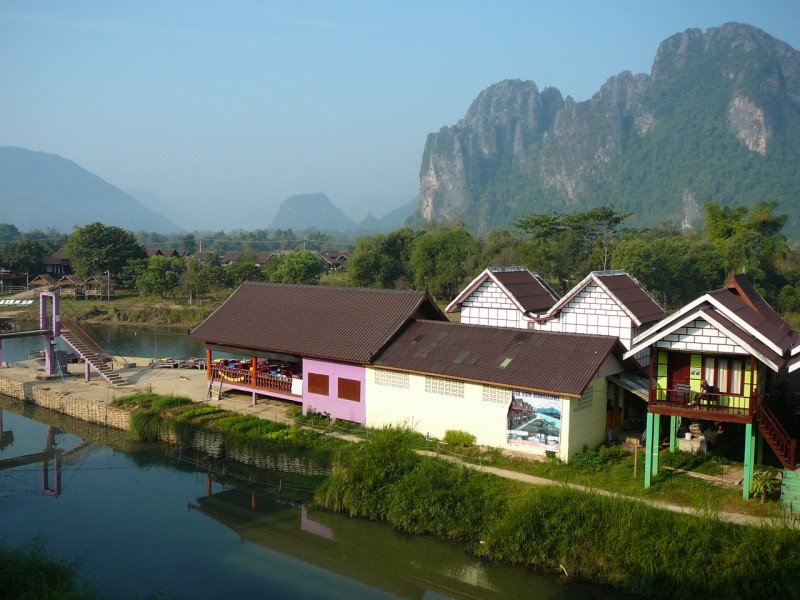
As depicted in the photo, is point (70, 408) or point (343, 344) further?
point (70, 408)

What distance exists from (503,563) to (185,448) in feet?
37.0

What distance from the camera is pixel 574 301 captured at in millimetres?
24328

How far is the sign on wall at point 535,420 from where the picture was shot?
1844 cm

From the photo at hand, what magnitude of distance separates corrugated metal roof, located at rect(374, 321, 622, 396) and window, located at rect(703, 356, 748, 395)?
8.44ft

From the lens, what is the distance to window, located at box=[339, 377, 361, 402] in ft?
72.9

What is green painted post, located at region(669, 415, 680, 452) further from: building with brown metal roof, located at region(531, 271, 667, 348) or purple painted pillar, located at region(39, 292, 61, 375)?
purple painted pillar, located at region(39, 292, 61, 375)

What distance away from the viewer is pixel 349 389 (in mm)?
22406

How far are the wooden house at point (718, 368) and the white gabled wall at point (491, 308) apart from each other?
9098 millimetres

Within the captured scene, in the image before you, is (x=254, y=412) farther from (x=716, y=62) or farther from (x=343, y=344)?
(x=716, y=62)

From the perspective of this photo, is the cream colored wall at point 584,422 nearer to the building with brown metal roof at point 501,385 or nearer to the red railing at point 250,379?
the building with brown metal roof at point 501,385

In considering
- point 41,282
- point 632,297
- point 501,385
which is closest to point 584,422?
point 501,385

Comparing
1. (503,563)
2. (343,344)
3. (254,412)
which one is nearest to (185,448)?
(254,412)

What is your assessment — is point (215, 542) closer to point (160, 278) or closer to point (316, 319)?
point (316, 319)

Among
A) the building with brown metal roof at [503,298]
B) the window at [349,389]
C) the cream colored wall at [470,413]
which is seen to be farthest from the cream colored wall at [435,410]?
the building with brown metal roof at [503,298]
